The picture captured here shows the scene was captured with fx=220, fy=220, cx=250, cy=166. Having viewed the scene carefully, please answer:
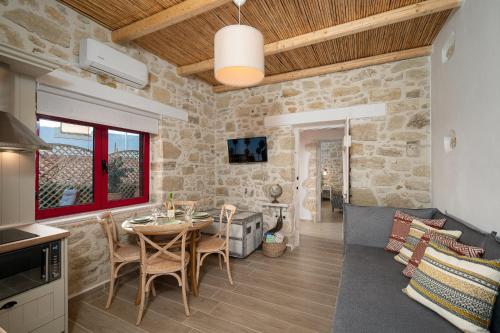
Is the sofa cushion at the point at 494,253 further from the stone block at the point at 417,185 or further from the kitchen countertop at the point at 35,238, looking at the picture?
the kitchen countertop at the point at 35,238

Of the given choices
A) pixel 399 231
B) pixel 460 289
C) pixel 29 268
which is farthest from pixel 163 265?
pixel 399 231

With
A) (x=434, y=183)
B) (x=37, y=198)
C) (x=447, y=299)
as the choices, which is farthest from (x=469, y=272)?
(x=37, y=198)

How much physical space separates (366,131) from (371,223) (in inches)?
58.3

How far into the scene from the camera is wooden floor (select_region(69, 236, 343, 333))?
1.89 m

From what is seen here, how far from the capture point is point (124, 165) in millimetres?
3021

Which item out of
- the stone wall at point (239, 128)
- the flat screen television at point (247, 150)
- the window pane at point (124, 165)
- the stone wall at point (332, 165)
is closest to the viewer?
the stone wall at point (239, 128)

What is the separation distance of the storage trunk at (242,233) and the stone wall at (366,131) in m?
0.53

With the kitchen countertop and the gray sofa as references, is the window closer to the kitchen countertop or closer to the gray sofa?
the kitchen countertop

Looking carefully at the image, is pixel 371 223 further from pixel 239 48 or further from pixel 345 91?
pixel 239 48

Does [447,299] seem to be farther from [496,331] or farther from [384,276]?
[384,276]

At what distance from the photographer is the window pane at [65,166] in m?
2.28

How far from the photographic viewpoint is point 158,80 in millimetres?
3227

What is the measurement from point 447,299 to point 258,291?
169cm

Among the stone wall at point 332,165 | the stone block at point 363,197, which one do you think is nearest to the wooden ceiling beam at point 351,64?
the stone block at point 363,197
